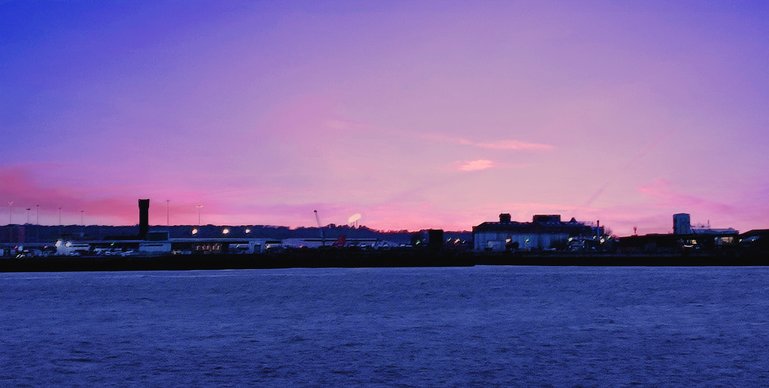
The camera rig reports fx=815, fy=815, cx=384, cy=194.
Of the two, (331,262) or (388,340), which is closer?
(388,340)

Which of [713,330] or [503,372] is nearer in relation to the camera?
[503,372]

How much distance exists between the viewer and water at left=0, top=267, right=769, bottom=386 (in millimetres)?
22875

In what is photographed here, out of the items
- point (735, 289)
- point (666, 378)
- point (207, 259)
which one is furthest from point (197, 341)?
point (207, 259)

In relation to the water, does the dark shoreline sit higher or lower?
higher

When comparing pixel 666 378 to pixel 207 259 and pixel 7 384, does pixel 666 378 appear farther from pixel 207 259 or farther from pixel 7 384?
pixel 207 259

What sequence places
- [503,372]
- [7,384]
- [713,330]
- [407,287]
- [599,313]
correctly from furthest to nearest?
[407,287] < [599,313] < [713,330] < [503,372] < [7,384]

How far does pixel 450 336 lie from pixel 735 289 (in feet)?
144

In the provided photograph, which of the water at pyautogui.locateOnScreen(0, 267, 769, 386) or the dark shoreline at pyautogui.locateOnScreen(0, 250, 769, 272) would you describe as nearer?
the water at pyautogui.locateOnScreen(0, 267, 769, 386)

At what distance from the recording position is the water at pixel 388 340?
75.0 ft

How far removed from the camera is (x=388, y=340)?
32.2 m

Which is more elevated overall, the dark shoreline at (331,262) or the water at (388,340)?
the dark shoreline at (331,262)

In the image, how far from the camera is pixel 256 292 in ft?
219

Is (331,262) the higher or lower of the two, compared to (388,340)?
higher

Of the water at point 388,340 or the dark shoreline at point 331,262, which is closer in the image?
the water at point 388,340
